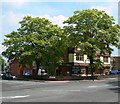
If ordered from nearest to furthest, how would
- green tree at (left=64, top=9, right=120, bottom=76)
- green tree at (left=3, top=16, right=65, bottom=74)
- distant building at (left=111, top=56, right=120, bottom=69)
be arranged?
green tree at (left=64, top=9, right=120, bottom=76)
green tree at (left=3, top=16, right=65, bottom=74)
distant building at (left=111, top=56, right=120, bottom=69)

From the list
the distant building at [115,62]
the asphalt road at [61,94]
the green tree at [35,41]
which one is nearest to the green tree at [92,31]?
the green tree at [35,41]

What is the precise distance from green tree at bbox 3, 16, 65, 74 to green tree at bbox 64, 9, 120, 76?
4114mm

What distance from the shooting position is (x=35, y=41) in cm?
6769

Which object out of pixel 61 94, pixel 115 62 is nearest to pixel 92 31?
pixel 61 94

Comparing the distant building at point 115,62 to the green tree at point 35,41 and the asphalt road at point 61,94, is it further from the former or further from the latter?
the asphalt road at point 61,94

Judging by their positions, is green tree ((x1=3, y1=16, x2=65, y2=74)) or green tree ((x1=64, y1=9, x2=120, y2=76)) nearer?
green tree ((x1=64, y1=9, x2=120, y2=76))

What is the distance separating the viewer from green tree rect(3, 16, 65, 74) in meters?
68.4

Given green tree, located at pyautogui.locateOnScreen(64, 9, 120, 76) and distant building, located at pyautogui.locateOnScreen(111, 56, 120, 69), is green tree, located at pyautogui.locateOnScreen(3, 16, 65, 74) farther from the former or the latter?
distant building, located at pyautogui.locateOnScreen(111, 56, 120, 69)

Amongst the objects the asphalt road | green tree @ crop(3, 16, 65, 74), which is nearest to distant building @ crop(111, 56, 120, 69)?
green tree @ crop(3, 16, 65, 74)

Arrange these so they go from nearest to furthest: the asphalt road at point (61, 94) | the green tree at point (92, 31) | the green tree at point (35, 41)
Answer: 1. the asphalt road at point (61, 94)
2. the green tree at point (92, 31)
3. the green tree at point (35, 41)

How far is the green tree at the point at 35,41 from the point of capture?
224 feet

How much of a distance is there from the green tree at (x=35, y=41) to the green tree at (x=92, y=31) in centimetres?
411

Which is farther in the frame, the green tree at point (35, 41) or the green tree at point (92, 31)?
the green tree at point (35, 41)

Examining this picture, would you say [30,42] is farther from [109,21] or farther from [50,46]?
[109,21]
